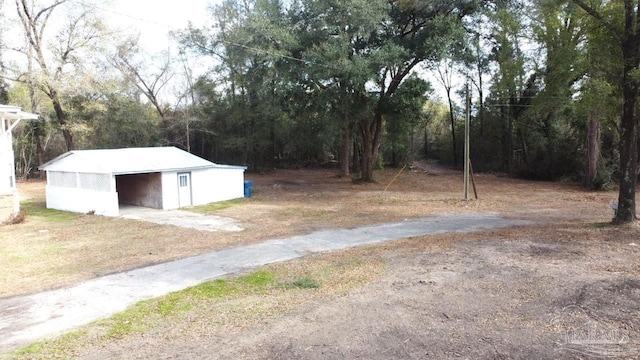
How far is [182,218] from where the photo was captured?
14.5 m

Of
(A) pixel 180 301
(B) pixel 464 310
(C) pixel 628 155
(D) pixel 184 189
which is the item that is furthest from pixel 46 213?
(C) pixel 628 155

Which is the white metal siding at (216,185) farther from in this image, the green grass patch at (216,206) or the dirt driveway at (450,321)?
the dirt driveway at (450,321)

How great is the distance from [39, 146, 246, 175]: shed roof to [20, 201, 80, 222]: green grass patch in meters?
1.67

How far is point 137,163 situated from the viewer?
16.3m

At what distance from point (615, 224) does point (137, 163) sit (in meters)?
15.8

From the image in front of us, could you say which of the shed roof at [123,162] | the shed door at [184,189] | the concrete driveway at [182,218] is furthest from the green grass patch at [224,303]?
the shed door at [184,189]

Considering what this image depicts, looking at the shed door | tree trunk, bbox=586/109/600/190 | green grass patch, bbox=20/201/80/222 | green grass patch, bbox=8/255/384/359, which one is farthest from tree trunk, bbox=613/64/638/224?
green grass patch, bbox=20/201/80/222

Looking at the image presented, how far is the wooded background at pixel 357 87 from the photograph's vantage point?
39.9ft

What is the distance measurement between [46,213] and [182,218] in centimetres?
593

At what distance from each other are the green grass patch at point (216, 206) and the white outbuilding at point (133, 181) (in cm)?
49

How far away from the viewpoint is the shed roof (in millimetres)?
15391

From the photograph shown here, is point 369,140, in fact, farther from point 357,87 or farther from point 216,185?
point 216,185

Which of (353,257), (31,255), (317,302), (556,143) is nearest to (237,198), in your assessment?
(31,255)

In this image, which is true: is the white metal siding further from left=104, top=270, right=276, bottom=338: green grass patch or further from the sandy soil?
left=104, top=270, right=276, bottom=338: green grass patch
